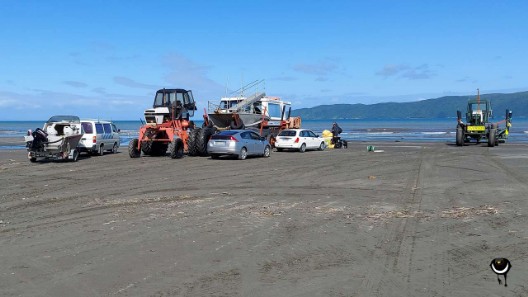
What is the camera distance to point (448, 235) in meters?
8.92

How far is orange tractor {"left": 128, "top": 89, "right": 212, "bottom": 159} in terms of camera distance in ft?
90.8

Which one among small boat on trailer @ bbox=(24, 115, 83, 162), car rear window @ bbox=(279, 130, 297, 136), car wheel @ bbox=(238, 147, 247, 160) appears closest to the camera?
small boat on trailer @ bbox=(24, 115, 83, 162)

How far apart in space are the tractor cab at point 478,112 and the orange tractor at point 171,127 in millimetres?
19547

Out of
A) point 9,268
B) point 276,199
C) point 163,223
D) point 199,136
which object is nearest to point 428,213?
point 276,199

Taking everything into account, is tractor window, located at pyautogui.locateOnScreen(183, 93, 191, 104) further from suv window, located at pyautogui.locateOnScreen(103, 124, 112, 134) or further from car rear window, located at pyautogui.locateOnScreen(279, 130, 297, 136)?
car rear window, located at pyautogui.locateOnScreen(279, 130, 297, 136)

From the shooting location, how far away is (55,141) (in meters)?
24.4

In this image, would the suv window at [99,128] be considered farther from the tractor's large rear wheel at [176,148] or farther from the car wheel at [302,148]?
the car wheel at [302,148]

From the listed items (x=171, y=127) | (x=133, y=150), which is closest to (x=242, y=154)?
(x=171, y=127)

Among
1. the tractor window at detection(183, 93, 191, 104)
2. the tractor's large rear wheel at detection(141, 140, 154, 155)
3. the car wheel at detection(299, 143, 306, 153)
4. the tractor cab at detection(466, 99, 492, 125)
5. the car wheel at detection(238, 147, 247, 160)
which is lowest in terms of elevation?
the car wheel at detection(299, 143, 306, 153)

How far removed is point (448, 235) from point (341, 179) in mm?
8744

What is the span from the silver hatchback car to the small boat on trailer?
20.5 ft

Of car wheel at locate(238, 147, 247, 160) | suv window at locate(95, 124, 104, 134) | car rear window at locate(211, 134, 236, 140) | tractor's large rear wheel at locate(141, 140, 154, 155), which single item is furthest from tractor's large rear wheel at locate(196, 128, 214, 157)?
suv window at locate(95, 124, 104, 134)

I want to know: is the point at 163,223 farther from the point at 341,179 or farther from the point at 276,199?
the point at 341,179

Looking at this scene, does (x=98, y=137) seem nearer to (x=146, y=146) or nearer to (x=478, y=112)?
(x=146, y=146)
